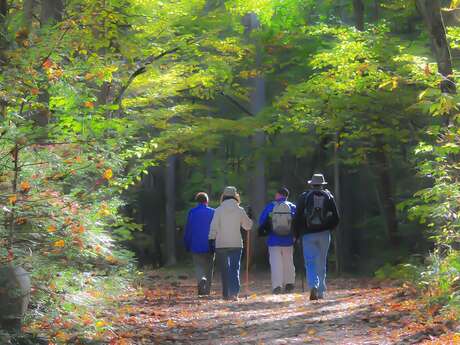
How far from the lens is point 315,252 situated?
14.2 metres

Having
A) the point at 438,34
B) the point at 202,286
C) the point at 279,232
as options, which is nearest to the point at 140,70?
the point at 279,232

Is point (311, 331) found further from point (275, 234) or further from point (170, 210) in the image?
point (170, 210)

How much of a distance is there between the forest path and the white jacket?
3.49 feet

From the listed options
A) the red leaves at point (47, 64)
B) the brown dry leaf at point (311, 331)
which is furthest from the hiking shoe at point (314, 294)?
the red leaves at point (47, 64)

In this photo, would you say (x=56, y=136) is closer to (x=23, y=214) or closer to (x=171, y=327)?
(x=23, y=214)

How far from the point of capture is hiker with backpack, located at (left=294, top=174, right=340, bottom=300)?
14.0m

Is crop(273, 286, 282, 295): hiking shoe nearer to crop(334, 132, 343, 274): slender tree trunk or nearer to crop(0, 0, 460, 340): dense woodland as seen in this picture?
crop(0, 0, 460, 340): dense woodland

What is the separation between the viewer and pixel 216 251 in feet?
49.6

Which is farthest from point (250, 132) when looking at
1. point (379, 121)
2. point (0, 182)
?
point (0, 182)

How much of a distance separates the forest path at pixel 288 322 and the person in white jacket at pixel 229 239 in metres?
0.36

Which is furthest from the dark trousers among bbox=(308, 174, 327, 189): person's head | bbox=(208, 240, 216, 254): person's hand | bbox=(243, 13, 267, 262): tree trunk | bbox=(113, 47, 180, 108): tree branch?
bbox=(243, 13, 267, 262): tree trunk

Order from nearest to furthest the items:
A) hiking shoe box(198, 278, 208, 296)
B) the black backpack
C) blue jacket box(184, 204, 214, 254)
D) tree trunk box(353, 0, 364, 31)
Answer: the black backpack → blue jacket box(184, 204, 214, 254) → hiking shoe box(198, 278, 208, 296) → tree trunk box(353, 0, 364, 31)

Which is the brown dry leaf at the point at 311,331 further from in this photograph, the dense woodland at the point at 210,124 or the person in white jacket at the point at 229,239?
the person in white jacket at the point at 229,239

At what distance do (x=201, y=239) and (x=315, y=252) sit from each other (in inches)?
104
